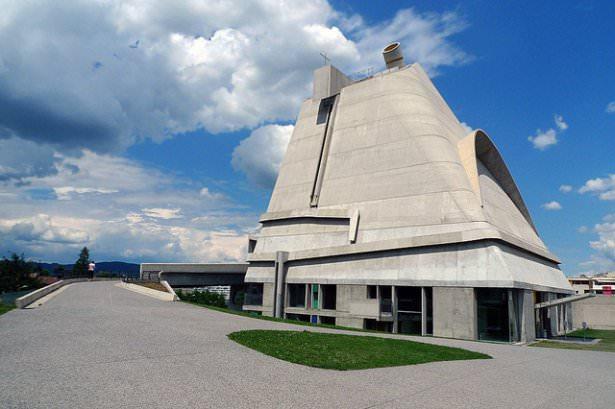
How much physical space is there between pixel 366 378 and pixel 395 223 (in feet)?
82.9

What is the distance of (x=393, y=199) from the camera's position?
37.2 m

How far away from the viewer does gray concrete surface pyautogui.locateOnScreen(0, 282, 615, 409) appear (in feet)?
29.0

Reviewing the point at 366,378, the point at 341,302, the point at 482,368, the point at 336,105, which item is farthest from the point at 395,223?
the point at 366,378

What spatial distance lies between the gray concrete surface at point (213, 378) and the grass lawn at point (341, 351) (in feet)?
1.99

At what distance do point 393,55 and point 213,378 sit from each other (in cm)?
4460

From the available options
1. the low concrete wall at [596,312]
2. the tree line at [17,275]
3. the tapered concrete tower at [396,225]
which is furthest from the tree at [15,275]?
the low concrete wall at [596,312]

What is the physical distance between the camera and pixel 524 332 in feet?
95.4

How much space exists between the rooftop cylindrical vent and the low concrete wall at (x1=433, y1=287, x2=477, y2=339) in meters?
27.9

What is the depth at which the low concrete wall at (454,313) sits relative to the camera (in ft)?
95.5

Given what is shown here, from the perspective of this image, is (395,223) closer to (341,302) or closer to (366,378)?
(341,302)

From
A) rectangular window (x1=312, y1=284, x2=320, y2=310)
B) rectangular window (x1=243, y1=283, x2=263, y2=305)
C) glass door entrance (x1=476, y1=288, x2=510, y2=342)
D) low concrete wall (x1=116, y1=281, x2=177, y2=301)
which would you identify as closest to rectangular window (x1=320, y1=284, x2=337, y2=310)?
rectangular window (x1=312, y1=284, x2=320, y2=310)

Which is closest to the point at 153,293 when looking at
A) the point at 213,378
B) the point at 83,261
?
the point at 213,378

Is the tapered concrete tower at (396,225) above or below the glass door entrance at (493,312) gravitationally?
above

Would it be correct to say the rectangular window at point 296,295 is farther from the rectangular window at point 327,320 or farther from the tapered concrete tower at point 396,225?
the rectangular window at point 327,320
